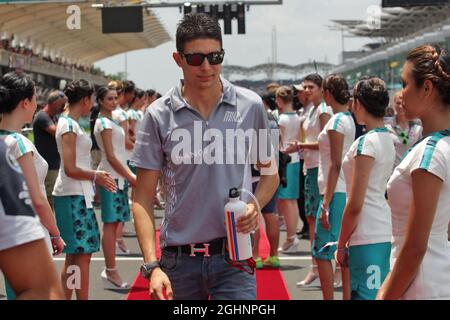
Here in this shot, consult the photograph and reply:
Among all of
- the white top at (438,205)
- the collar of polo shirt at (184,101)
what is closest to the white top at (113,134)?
the collar of polo shirt at (184,101)

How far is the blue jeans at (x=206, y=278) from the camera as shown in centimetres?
338

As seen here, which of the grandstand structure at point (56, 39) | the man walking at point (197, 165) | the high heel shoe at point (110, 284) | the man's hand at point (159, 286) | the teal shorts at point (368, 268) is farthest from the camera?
the grandstand structure at point (56, 39)

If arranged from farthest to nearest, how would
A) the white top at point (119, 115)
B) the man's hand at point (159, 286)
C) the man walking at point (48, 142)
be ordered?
the white top at point (119, 115) → the man walking at point (48, 142) → the man's hand at point (159, 286)

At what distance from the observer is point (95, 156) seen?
1520 centimetres

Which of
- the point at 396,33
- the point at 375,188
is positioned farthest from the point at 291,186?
the point at 396,33

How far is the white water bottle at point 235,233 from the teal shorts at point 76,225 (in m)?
3.16

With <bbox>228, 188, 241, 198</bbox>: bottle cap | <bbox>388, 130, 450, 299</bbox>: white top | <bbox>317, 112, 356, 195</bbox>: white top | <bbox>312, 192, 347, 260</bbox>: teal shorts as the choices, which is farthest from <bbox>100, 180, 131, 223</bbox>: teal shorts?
<bbox>388, 130, 450, 299</bbox>: white top

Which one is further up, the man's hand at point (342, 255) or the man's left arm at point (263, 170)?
the man's left arm at point (263, 170)

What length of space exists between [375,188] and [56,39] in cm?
4851

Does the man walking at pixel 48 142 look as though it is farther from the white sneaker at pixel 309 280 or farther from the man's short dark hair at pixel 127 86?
the man's short dark hair at pixel 127 86

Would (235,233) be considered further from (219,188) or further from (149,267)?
(149,267)

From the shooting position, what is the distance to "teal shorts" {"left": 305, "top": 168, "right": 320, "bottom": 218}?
7.65 metres
